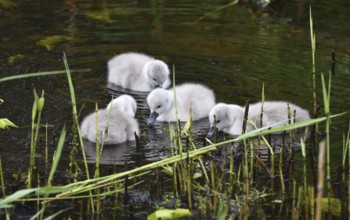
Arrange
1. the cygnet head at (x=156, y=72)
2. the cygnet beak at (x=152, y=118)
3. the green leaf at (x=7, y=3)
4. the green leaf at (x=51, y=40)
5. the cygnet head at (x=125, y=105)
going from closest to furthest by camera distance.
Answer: the cygnet head at (x=125, y=105), the cygnet beak at (x=152, y=118), the cygnet head at (x=156, y=72), the green leaf at (x=51, y=40), the green leaf at (x=7, y=3)

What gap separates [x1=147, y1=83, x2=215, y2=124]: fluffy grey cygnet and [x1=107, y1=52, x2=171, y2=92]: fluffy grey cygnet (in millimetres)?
490

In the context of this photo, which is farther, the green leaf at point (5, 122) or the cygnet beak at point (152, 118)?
the cygnet beak at point (152, 118)

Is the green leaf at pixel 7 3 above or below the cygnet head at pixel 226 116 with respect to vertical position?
above

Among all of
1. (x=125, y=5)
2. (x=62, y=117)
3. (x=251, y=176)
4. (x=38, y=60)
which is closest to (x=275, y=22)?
(x=125, y=5)

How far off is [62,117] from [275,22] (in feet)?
10.7

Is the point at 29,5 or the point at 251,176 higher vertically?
the point at 29,5

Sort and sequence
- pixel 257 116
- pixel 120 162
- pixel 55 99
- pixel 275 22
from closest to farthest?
pixel 120 162 → pixel 257 116 → pixel 55 99 → pixel 275 22

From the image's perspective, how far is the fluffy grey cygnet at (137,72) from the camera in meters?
7.08

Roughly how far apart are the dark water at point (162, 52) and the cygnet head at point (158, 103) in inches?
3.3

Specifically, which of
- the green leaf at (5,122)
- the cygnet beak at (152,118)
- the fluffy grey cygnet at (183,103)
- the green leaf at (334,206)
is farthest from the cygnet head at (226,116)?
the green leaf at (334,206)

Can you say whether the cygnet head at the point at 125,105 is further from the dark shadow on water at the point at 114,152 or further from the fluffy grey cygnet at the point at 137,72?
the fluffy grey cygnet at the point at 137,72

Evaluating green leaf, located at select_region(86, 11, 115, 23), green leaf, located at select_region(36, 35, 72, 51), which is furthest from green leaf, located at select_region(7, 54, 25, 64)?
green leaf, located at select_region(86, 11, 115, 23)

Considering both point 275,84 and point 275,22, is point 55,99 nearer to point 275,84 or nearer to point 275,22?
point 275,84

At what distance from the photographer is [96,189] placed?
4.67 metres
